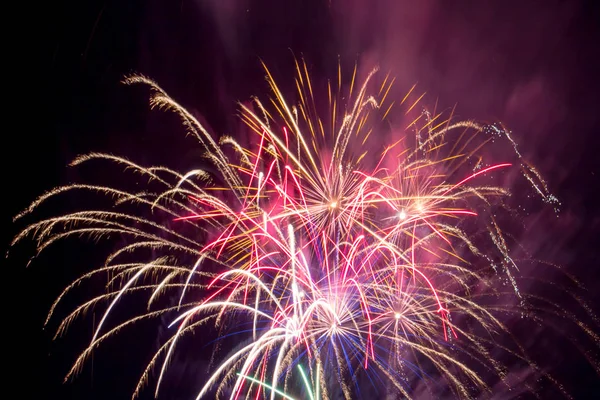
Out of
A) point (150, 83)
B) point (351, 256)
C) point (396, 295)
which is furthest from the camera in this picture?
point (396, 295)

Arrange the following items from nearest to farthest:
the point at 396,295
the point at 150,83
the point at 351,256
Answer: the point at 150,83 → the point at 351,256 → the point at 396,295

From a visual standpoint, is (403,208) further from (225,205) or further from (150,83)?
(150,83)

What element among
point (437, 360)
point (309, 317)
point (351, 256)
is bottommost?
point (437, 360)

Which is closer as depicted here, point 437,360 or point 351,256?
point 351,256

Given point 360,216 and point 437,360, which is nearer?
point 360,216

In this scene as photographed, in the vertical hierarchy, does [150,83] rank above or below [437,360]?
above

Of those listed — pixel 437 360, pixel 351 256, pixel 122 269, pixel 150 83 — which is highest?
pixel 150 83

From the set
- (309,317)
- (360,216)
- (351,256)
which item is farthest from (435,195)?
(309,317)

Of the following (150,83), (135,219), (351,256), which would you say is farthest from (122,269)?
(351,256)

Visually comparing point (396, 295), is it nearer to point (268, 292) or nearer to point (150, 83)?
point (268, 292)
